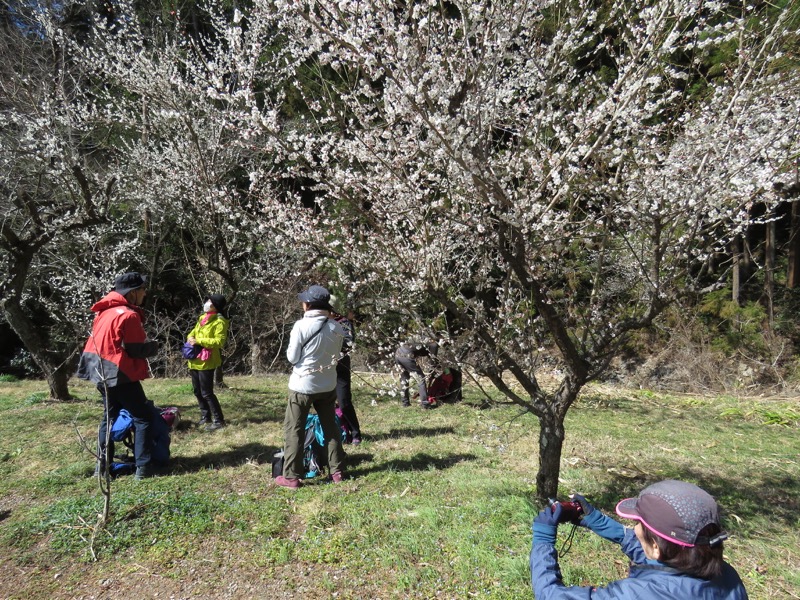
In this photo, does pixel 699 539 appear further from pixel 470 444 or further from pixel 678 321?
pixel 678 321

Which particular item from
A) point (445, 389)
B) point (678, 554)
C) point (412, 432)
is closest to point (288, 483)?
point (412, 432)

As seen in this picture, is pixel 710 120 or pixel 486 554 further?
pixel 710 120

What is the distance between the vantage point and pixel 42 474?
15.7ft

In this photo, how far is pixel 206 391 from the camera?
6059 millimetres

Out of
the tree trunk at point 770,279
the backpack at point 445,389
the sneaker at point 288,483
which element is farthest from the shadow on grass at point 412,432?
the tree trunk at point 770,279

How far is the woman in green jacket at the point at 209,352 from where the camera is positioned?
597 cm

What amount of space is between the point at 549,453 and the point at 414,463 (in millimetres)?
1663

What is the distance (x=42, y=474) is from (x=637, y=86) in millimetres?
5676

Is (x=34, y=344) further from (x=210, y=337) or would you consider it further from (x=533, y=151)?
(x=533, y=151)

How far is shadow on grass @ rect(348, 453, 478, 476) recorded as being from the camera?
4.89 metres

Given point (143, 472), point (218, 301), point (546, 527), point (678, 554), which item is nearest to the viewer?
point (678, 554)

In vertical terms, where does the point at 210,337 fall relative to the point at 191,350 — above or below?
above

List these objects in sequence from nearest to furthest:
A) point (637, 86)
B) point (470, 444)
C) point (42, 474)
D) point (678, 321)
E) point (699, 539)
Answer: point (699, 539), point (637, 86), point (42, 474), point (470, 444), point (678, 321)

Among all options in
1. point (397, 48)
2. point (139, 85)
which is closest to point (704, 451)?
point (397, 48)
